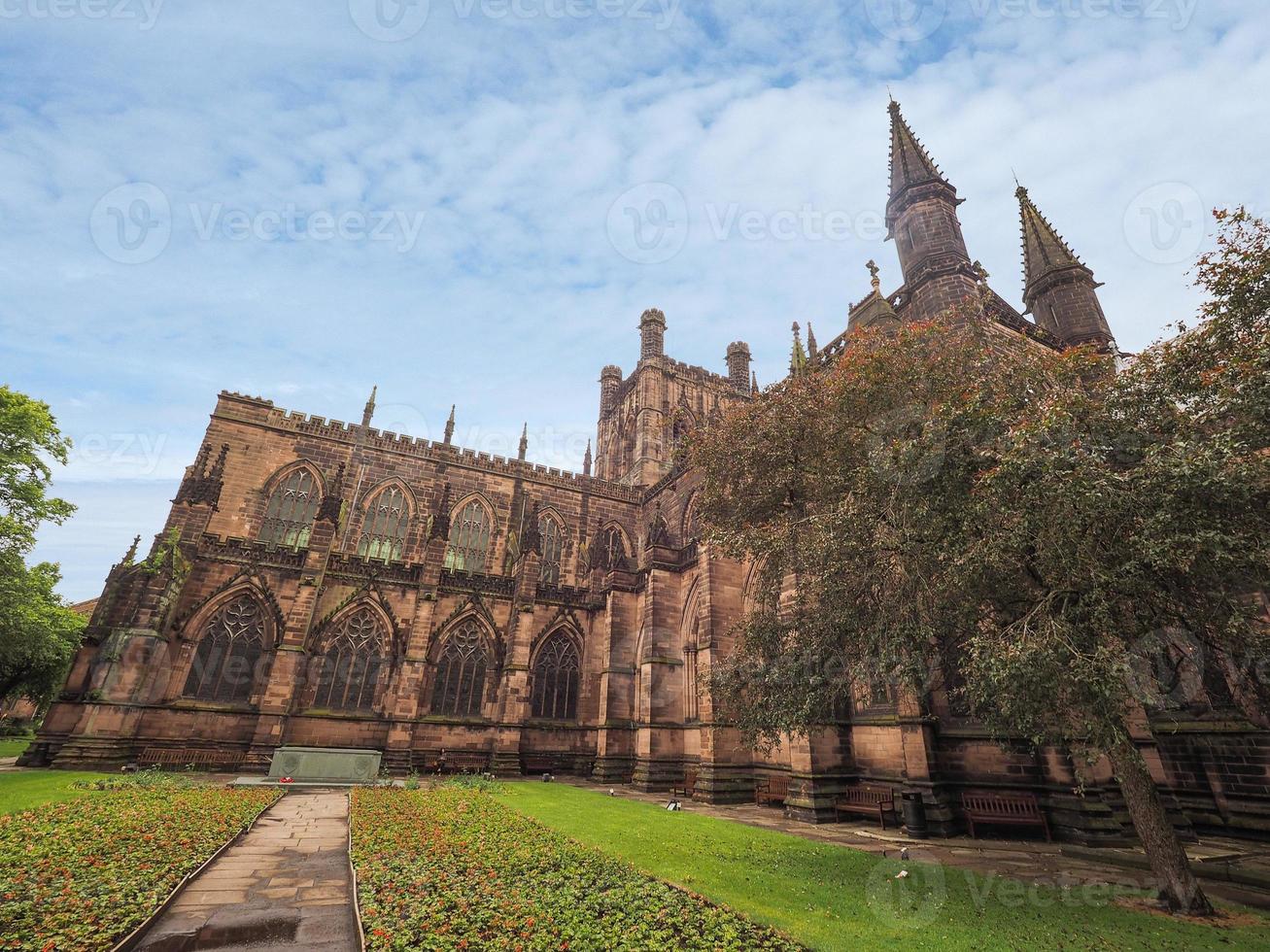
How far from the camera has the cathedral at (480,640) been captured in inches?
567

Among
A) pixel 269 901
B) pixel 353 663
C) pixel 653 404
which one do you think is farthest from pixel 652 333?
pixel 269 901

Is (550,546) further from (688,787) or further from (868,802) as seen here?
(868,802)

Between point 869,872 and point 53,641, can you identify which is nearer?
point 869,872

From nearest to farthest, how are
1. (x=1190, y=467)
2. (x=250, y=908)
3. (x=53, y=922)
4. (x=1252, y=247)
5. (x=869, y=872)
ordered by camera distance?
(x=53, y=922) < (x=1190, y=467) < (x=250, y=908) < (x=1252, y=247) < (x=869, y=872)

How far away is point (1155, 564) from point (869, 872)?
6154mm

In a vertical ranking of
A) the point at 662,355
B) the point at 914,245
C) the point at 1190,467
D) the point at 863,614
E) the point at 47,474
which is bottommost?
the point at 863,614

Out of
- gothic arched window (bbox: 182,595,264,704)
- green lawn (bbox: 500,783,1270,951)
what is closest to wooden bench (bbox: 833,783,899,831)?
green lawn (bbox: 500,783,1270,951)

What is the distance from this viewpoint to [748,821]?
14.1 meters

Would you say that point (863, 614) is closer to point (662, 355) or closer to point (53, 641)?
point (53, 641)

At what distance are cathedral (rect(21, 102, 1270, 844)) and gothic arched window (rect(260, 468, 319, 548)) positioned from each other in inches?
3.7

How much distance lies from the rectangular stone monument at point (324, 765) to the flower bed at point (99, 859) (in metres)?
4.26

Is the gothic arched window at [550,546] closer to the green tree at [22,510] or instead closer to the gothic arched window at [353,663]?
the gothic arched window at [353,663]

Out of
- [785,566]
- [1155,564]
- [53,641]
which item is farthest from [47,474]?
[1155,564]

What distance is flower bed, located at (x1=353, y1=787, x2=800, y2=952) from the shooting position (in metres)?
5.72
